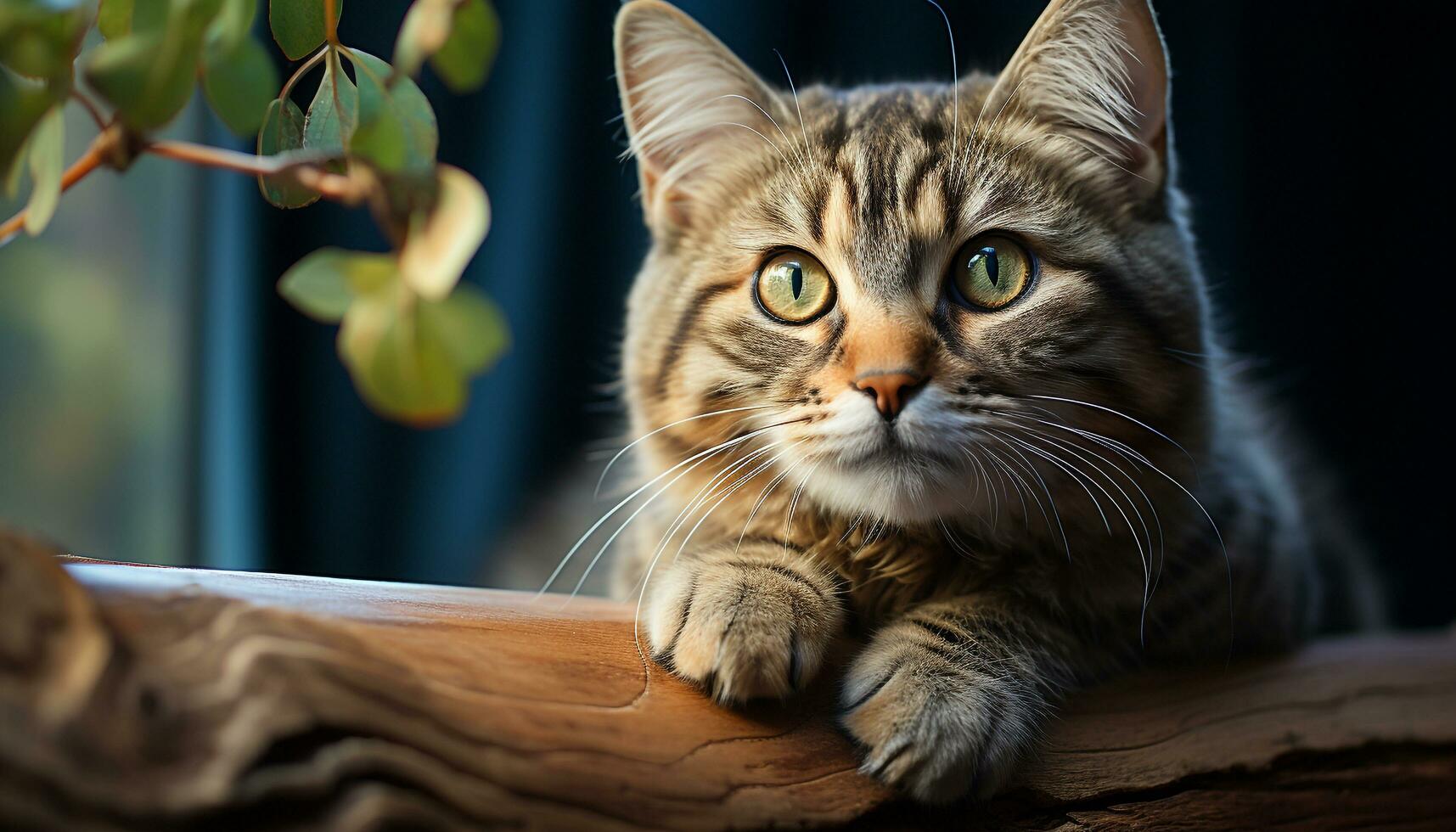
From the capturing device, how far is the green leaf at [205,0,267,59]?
66 cm

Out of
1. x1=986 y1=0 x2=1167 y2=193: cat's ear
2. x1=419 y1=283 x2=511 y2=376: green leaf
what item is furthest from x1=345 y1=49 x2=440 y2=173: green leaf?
x1=986 y1=0 x2=1167 y2=193: cat's ear

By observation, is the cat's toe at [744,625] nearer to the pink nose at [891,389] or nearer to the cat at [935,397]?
the cat at [935,397]

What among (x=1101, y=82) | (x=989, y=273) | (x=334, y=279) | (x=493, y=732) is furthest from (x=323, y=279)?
(x=1101, y=82)

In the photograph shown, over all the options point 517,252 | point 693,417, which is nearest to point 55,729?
point 693,417

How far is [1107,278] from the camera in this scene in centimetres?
114

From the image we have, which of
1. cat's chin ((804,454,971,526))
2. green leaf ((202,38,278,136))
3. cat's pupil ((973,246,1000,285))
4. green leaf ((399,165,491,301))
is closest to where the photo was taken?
green leaf ((399,165,491,301))

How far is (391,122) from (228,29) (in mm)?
118

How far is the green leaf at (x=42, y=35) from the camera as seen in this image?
0.64 m

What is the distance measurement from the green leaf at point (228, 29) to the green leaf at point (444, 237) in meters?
0.20

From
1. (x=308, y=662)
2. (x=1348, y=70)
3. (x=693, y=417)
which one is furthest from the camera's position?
(x=1348, y=70)

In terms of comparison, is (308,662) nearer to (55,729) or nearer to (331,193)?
(55,729)

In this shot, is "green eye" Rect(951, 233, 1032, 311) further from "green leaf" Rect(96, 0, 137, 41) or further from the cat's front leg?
"green leaf" Rect(96, 0, 137, 41)

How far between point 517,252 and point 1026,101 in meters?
1.30

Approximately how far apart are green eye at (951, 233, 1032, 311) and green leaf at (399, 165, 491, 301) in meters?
0.66
